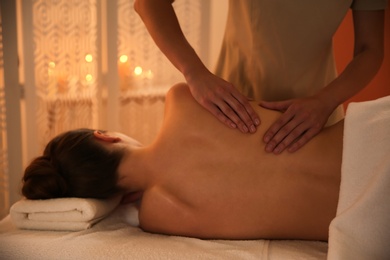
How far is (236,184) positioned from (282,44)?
659mm

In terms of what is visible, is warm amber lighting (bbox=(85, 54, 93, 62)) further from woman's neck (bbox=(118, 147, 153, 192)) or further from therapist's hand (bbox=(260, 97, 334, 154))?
therapist's hand (bbox=(260, 97, 334, 154))

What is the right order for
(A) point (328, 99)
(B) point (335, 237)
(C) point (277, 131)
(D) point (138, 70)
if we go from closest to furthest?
1. (B) point (335, 237)
2. (C) point (277, 131)
3. (A) point (328, 99)
4. (D) point (138, 70)

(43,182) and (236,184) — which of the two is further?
(43,182)

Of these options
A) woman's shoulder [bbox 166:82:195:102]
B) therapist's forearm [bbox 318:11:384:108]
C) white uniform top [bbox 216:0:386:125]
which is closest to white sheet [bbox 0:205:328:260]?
woman's shoulder [bbox 166:82:195:102]

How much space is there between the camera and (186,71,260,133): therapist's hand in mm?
1108

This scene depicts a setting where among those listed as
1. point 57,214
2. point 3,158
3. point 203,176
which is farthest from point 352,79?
point 3,158

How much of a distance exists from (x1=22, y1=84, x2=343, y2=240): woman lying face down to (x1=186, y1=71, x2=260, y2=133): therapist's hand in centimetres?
3

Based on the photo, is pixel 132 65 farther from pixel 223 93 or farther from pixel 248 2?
pixel 223 93

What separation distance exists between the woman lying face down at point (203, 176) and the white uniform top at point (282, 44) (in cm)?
36

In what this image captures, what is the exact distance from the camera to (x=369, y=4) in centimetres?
137

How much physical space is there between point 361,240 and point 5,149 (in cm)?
224

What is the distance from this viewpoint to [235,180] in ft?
3.48

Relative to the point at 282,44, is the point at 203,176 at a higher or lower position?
lower

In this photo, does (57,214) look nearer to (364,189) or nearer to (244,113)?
(244,113)
